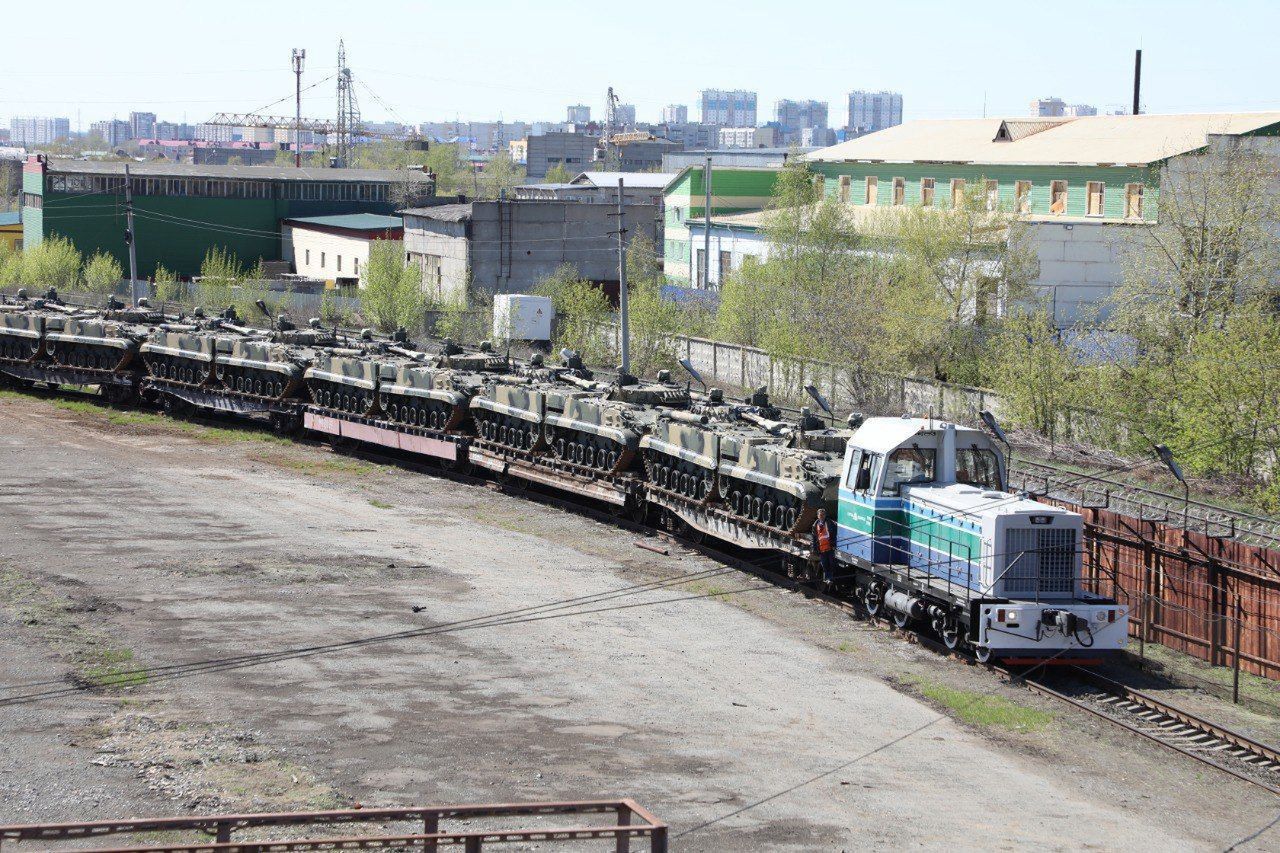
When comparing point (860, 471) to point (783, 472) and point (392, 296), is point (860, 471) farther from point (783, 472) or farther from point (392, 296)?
point (392, 296)

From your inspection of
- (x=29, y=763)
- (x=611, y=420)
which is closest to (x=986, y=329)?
(x=611, y=420)

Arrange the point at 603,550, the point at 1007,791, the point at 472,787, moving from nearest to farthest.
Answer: the point at 472,787, the point at 1007,791, the point at 603,550

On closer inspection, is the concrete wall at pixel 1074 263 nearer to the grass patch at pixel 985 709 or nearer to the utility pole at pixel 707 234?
the utility pole at pixel 707 234

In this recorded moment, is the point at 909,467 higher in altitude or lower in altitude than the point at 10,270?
lower

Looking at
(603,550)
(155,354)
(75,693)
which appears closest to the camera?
(75,693)

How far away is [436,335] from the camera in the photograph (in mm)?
62656

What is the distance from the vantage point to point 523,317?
5919 cm

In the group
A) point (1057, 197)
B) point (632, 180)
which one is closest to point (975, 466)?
point (1057, 197)

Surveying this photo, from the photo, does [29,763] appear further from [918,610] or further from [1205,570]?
[1205,570]

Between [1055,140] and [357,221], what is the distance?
140 ft

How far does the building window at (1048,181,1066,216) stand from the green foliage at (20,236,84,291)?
49529 millimetres

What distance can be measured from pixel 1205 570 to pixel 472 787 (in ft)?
38.6

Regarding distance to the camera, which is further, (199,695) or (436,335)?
(436,335)

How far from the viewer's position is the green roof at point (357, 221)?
3243 inches
